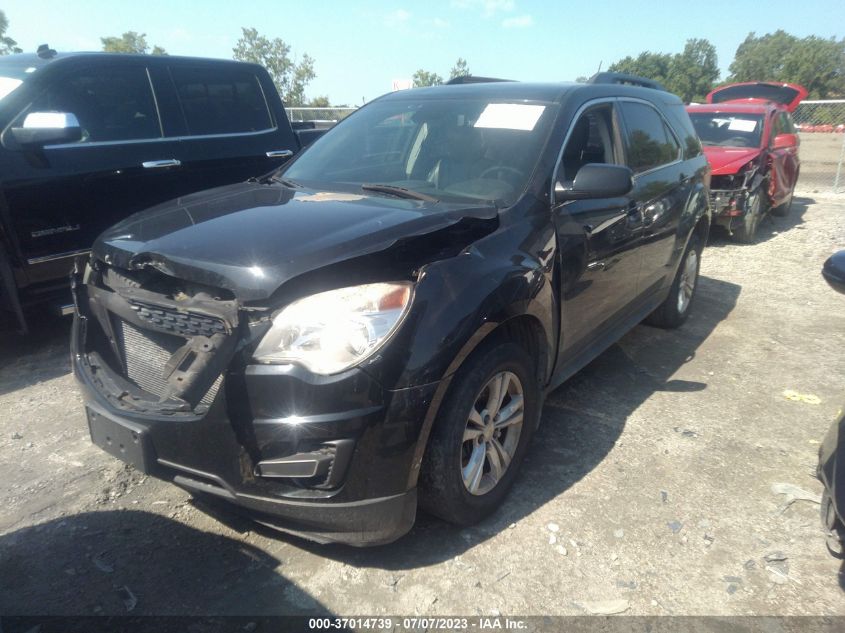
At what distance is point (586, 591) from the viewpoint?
2320 mm

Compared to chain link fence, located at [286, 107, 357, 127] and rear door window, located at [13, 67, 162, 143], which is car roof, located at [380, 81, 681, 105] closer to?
rear door window, located at [13, 67, 162, 143]

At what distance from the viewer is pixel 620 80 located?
4.64 metres

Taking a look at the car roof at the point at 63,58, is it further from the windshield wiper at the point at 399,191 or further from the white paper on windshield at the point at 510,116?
the white paper on windshield at the point at 510,116

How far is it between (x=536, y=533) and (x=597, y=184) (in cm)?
161

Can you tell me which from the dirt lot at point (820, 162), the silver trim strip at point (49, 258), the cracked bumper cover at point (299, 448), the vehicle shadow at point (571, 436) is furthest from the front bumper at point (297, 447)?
the dirt lot at point (820, 162)

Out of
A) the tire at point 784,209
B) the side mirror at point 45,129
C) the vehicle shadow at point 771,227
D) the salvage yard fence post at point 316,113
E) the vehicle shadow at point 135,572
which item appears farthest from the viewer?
the salvage yard fence post at point 316,113

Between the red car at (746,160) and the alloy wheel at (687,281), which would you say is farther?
the red car at (746,160)

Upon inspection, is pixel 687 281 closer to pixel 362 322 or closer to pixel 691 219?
pixel 691 219

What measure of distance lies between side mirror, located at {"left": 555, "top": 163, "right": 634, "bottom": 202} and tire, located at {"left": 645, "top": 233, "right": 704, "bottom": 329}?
2.28m

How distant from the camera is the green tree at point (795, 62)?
66875mm

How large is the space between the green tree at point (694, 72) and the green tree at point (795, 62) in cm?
392

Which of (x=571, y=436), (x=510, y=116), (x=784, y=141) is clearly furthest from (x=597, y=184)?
(x=784, y=141)

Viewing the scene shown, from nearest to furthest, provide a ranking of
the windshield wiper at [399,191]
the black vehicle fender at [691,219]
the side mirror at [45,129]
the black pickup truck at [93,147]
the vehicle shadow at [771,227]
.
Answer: the windshield wiper at [399,191], the side mirror at [45,129], the black pickup truck at [93,147], the black vehicle fender at [691,219], the vehicle shadow at [771,227]

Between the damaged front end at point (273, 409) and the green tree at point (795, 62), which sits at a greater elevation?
the green tree at point (795, 62)
